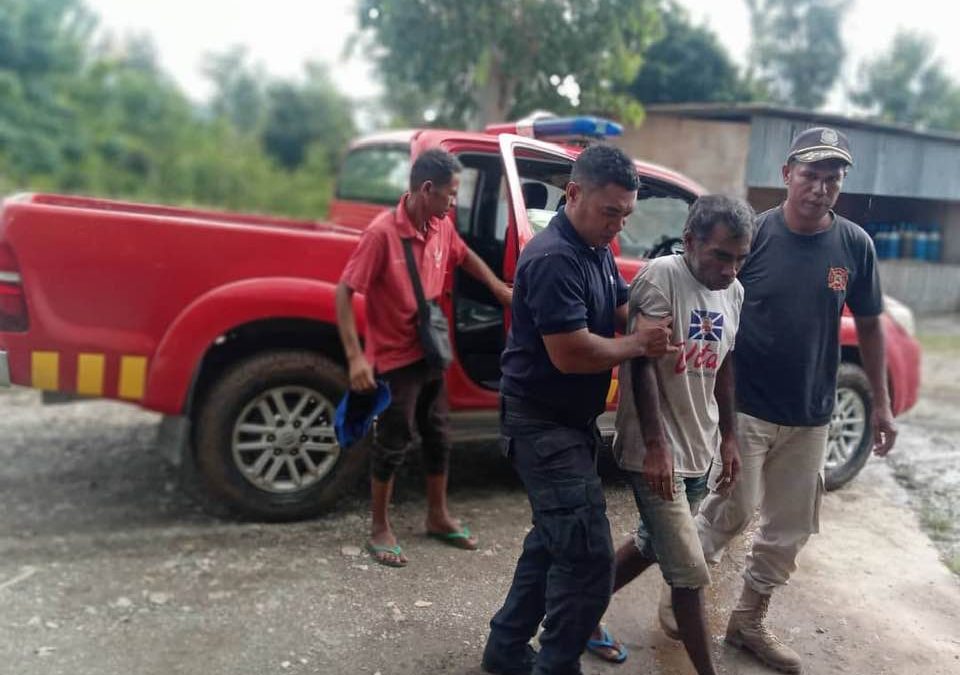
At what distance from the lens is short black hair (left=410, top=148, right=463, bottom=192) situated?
340cm

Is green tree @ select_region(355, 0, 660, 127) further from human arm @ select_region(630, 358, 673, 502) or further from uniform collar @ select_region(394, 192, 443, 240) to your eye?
human arm @ select_region(630, 358, 673, 502)

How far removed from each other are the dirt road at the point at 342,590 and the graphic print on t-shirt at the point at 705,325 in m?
0.53

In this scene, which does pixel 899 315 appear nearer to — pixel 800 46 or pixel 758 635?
pixel 758 635

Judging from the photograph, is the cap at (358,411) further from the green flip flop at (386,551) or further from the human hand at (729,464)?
the human hand at (729,464)

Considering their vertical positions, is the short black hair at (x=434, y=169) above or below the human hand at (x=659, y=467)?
above

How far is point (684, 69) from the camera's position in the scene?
1023cm

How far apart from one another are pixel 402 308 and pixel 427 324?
0.12m

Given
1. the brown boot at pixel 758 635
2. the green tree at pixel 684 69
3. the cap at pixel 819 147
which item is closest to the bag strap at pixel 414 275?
the cap at pixel 819 147

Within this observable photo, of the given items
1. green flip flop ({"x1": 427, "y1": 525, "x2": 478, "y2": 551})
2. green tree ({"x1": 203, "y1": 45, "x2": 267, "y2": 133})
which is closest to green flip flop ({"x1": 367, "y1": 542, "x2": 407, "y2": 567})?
green flip flop ({"x1": 427, "y1": 525, "x2": 478, "y2": 551})

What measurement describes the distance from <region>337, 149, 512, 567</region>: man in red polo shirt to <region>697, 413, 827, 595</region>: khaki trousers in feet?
3.82

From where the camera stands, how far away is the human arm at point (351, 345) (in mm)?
3395

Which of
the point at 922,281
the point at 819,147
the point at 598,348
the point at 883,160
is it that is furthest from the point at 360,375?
the point at 922,281

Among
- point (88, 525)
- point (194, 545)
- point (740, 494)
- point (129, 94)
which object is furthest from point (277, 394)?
point (129, 94)

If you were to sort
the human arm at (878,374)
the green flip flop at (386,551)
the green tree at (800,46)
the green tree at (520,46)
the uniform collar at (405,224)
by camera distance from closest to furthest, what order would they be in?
→ 1. the human arm at (878,374)
2. the uniform collar at (405,224)
3. the green flip flop at (386,551)
4. the green tree at (520,46)
5. the green tree at (800,46)
